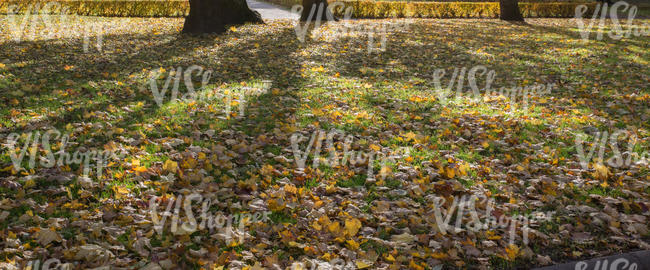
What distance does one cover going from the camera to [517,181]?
4715 millimetres

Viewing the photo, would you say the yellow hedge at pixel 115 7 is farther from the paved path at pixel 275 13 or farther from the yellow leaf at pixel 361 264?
the yellow leaf at pixel 361 264

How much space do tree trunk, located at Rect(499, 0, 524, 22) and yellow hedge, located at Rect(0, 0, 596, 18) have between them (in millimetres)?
2479

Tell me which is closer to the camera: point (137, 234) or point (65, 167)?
point (137, 234)

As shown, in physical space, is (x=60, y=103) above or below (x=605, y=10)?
below

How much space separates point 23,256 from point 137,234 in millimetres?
779

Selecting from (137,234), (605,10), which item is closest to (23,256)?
(137,234)

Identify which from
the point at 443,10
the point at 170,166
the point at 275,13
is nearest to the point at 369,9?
the point at 443,10

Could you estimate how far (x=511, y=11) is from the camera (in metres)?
22.1

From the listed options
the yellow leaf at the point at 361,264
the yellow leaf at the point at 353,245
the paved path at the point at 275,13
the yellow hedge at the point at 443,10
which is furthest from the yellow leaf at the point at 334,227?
the yellow hedge at the point at 443,10

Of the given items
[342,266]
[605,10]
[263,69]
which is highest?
[605,10]

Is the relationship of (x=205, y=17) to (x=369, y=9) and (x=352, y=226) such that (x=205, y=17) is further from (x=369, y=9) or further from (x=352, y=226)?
(x=352, y=226)

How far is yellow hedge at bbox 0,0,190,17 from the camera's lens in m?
20.6

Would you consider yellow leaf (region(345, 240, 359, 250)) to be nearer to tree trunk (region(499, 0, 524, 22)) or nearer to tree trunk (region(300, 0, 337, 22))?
tree trunk (region(300, 0, 337, 22))

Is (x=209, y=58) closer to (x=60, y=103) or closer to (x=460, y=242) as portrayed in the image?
(x=60, y=103)
